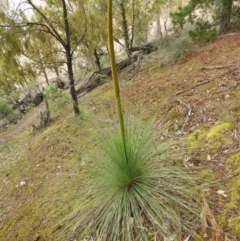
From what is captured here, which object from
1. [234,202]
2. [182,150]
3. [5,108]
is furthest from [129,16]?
[5,108]

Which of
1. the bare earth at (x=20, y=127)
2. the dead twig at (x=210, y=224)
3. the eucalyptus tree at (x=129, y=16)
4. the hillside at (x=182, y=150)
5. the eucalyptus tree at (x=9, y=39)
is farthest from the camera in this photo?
the bare earth at (x=20, y=127)

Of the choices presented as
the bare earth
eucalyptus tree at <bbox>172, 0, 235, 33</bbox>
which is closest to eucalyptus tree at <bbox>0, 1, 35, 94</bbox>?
eucalyptus tree at <bbox>172, 0, 235, 33</bbox>

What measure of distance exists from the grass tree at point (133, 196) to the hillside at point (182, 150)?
16 centimetres

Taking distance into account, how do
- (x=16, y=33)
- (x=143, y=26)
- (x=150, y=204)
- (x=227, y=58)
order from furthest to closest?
(x=143, y=26) < (x=227, y=58) < (x=16, y=33) < (x=150, y=204)

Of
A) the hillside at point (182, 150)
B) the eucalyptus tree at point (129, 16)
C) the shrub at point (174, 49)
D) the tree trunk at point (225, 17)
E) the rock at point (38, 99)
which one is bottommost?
the rock at point (38, 99)

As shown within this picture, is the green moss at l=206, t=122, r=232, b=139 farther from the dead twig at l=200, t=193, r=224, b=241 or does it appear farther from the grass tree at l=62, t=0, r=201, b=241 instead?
the dead twig at l=200, t=193, r=224, b=241

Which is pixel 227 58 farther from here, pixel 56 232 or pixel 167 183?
pixel 56 232

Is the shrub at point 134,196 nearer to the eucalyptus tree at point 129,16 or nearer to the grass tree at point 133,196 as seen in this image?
the grass tree at point 133,196

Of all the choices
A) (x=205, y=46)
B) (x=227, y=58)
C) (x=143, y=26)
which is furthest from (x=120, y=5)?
(x=227, y=58)

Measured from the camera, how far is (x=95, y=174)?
230 cm

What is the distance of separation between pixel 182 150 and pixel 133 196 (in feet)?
2.92

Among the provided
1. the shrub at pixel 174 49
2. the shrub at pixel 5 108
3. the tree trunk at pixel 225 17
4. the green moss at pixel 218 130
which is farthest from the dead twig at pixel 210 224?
the shrub at pixel 5 108

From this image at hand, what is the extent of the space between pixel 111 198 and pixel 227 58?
434 centimetres

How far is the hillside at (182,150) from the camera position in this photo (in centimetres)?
214
